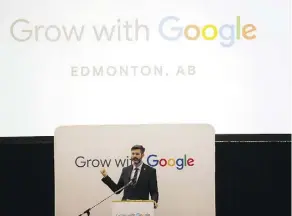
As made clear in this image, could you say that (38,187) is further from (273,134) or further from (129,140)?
(273,134)

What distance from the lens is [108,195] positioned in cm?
99

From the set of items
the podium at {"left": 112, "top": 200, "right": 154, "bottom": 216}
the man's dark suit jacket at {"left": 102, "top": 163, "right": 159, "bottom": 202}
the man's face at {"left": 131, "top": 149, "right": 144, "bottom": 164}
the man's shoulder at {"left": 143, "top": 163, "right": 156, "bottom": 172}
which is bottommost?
the podium at {"left": 112, "top": 200, "right": 154, "bottom": 216}

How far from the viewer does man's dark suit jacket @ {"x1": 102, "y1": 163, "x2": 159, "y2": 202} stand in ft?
3.25

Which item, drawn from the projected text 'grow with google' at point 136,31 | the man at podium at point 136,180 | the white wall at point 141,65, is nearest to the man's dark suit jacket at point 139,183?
the man at podium at point 136,180

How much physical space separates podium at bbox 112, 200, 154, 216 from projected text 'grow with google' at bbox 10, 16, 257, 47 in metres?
0.42

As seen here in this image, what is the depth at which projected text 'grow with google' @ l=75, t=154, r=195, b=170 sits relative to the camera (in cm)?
98

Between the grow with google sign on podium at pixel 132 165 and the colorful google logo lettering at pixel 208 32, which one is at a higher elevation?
the colorful google logo lettering at pixel 208 32

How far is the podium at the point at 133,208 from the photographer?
3.18 ft

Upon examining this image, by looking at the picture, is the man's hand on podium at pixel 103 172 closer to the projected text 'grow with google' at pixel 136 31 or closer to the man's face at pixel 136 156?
the man's face at pixel 136 156

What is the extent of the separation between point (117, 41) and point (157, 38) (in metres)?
0.11

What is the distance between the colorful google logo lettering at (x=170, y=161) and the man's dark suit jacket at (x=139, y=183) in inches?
0.7

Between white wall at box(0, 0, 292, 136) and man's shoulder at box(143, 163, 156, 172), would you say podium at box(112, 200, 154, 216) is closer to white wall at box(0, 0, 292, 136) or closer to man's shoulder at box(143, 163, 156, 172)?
man's shoulder at box(143, 163, 156, 172)

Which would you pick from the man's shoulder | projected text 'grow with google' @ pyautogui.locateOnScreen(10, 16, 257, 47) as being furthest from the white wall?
the man's shoulder

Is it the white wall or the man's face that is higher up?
the white wall
